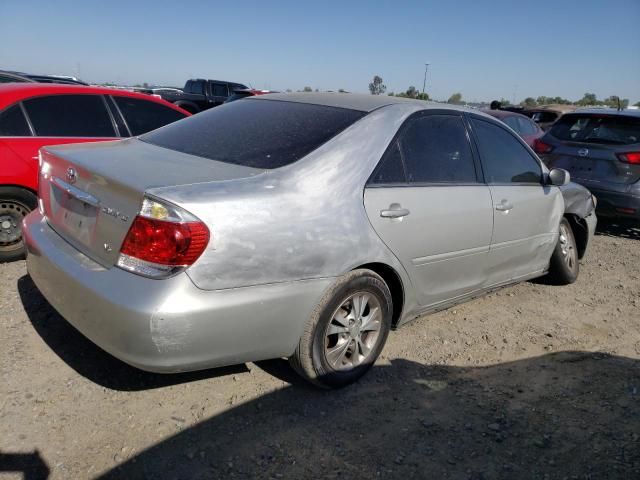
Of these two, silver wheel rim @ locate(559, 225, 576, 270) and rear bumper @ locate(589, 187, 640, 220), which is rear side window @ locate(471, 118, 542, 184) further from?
rear bumper @ locate(589, 187, 640, 220)

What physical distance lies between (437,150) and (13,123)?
11.4 feet

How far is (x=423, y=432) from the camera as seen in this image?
2732mm

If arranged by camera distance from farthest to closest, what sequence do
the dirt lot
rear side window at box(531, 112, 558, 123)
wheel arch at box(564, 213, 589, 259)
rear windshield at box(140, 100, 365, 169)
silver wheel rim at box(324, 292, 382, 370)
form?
rear side window at box(531, 112, 558, 123) < wheel arch at box(564, 213, 589, 259) < silver wheel rim at box(324, 292, 382, 370) < rear windshield at box(140, 100, 365, 169) < the dirt lot

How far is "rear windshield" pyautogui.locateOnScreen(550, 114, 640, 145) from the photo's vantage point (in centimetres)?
673

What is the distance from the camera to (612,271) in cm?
570

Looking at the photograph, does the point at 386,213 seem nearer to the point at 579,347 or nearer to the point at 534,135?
the point at 579,347

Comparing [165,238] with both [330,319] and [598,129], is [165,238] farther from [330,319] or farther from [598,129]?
[598,129]

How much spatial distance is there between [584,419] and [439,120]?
1.97 m

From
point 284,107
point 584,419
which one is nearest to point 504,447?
point 584,419

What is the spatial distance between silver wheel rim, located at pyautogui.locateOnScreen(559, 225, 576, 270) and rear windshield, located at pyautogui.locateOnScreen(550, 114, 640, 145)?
2.48 metres

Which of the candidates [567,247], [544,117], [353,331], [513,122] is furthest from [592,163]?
[544,117]

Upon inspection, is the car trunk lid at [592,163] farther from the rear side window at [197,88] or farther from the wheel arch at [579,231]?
the rear side window at [197,88]

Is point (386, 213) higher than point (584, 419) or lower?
higher

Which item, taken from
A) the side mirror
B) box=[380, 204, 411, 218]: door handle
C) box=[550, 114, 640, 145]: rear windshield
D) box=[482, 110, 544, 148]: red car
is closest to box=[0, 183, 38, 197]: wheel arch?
box=[380, 204, 411, 218]: door handle
